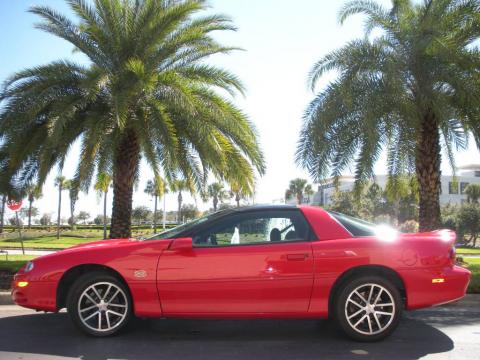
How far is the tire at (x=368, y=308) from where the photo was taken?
499 centimetres

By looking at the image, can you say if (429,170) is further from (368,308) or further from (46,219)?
(46,219)

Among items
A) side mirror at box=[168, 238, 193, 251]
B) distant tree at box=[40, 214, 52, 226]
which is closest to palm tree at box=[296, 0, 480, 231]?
side mirror at box=[168, 238, 193, 251]

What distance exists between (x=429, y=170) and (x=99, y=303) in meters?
9.94

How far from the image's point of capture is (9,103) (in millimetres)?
10805

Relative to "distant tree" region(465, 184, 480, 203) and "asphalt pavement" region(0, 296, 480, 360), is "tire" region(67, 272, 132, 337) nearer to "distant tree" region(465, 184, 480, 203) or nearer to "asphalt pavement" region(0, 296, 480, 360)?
"asphalt pavement" region(0, 296, 480, 360)

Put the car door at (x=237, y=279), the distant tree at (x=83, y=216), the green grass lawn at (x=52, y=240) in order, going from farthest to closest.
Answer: the distant tree at (x=83, y=216) < the green grass lawn at (x=52, y=240) < the car door at (x=237, y=279)

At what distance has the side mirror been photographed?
5.04 meters

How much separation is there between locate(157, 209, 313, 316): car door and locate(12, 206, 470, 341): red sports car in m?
0.01

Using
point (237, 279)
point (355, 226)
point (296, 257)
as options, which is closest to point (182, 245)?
point (237, 279)

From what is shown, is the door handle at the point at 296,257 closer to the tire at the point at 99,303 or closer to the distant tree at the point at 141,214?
the tire at the point at 99,303

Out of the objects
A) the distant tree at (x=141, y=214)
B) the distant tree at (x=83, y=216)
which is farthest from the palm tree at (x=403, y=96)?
the distant tree at (x=83, y=216)

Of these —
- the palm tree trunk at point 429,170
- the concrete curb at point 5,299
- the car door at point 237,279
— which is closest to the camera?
the car door at point 237,279

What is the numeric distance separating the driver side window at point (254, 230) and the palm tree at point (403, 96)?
6.28 metres

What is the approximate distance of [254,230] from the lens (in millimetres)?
5230
